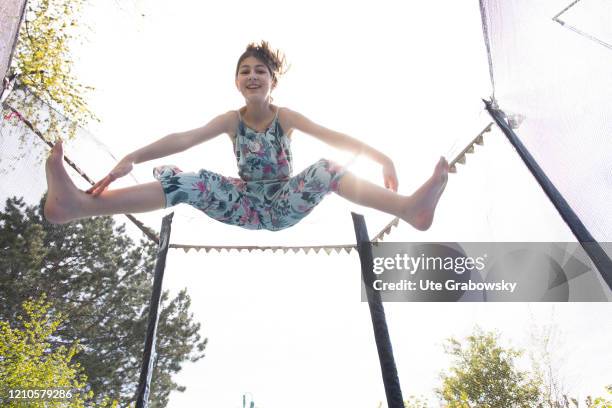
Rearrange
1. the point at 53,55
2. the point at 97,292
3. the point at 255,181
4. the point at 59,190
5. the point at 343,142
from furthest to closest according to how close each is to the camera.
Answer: the point at 97,292 < the point at 53,55 < the point at 255,181 < the point at 343,142 < the point at 59,190

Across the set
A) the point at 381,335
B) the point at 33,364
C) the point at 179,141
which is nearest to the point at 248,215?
the point at 179,141

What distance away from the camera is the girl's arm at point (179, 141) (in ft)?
4.47

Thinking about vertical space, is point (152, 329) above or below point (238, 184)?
below

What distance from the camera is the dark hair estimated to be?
5.58 ft

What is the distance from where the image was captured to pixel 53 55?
446cm

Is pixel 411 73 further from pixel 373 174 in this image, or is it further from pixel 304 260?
pixel 304 260

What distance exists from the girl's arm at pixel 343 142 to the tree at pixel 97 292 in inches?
327

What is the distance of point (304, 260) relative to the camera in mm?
5410

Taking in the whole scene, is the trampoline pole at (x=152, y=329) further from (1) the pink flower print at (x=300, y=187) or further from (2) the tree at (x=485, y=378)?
(2) the tree at (x=485, y=378)

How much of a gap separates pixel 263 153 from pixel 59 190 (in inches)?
29.2

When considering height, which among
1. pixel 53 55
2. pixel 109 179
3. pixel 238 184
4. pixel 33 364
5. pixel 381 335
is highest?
pixel 53 55

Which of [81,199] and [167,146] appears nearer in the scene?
[81,199]

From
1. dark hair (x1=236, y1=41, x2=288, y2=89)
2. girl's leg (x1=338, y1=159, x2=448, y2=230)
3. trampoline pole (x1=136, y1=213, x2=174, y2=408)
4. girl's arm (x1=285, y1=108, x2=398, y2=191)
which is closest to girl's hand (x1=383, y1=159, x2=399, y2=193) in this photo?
girl's arm (x1=285, y1=108, x2=398, y2=191)

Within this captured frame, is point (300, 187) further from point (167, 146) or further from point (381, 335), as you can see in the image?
point (381, 335)
